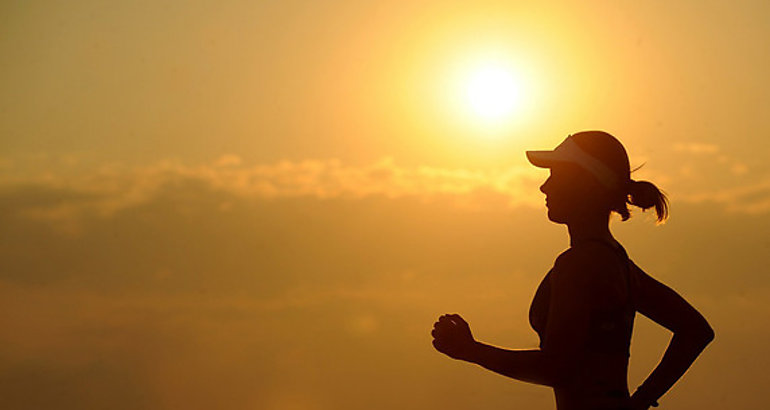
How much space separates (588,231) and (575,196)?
0.20m

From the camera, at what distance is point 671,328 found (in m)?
6.26

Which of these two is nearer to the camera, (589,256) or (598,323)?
(598,323)

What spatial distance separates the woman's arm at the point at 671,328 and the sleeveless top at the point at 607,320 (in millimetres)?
329

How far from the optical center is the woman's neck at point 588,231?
5762 millimetres

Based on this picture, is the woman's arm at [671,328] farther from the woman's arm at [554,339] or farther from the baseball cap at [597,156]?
the woman's arm at [554,339]

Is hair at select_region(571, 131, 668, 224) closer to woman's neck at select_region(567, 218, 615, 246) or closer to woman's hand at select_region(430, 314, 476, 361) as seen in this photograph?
woman's neck at select_region(567, 218, 615, 246)

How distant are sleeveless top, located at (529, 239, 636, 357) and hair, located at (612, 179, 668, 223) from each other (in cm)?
20

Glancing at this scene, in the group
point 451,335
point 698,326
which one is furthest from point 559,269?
point 698,326

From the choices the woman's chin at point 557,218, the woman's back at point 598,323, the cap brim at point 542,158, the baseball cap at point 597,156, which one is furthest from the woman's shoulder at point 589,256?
the cap brim at point 542,158

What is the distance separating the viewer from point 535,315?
5773 mm

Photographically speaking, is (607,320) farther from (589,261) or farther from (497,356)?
(497,356)

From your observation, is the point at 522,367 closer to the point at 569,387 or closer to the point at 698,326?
the point at 569,387

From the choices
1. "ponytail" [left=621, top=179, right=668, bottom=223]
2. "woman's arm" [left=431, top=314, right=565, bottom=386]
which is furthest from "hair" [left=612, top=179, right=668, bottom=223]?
"woman's arm" [left=431, top=314, right=565, bottom=386]

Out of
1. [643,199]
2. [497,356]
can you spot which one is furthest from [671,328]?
[497,356]
